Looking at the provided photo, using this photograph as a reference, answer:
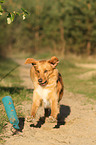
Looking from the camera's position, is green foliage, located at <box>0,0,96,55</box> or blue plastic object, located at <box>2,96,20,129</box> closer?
blue plastic object, located at <box>2,96,20,129</box>

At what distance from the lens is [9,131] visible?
4.61 metres

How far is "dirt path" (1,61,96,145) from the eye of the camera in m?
4.28

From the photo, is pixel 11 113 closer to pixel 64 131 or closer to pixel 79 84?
pixel 64 131

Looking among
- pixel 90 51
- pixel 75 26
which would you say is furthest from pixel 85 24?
pixel 90 51

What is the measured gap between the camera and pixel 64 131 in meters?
4.85

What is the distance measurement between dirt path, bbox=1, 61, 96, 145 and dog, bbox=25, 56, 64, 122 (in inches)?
16.0

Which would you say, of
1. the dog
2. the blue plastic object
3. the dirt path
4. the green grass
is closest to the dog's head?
the dog

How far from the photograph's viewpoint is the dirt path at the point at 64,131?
4281 millimetres

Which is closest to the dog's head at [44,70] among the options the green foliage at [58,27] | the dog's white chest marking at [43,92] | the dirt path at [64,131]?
the dog's white chest marking at [43,92]

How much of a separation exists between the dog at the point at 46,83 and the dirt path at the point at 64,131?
0.41 m

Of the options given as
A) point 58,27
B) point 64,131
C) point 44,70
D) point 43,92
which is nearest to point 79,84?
point 64,131

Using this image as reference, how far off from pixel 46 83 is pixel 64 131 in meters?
1.20

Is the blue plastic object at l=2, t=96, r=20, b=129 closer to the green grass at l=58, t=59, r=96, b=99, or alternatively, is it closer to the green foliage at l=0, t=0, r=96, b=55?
the green grass at l=58, t=59, r=96, b=99

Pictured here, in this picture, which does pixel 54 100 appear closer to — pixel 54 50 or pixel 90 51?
pixel 90 51
